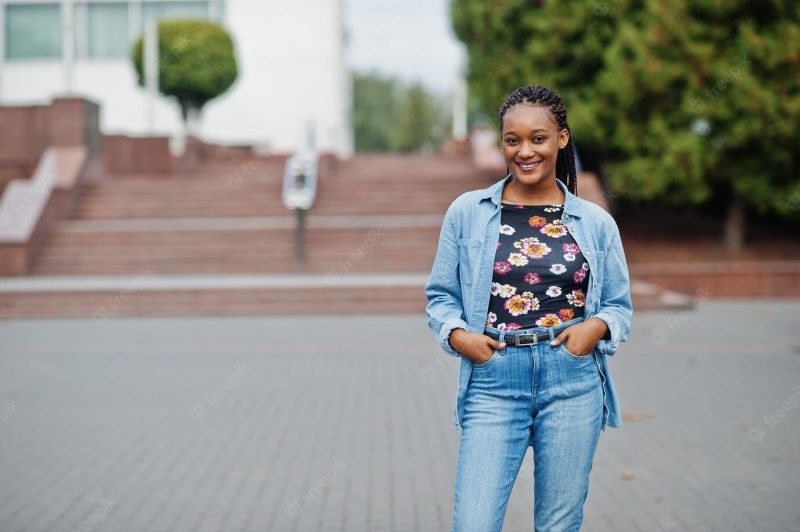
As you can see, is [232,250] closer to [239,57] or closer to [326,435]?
[326,435]

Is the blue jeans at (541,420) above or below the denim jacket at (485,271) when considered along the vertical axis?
below

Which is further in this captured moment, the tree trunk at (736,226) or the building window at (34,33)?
the building window at (34,33)

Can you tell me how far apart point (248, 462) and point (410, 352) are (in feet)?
13.9

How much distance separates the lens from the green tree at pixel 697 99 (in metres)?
16.1

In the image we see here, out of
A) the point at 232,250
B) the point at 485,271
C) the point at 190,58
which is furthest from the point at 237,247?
the point at 485,271

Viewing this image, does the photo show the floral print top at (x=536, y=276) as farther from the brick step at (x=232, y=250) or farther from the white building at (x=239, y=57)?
the white building at (x=239, y=57)

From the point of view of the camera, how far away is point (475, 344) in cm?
291

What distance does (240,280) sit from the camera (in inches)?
574

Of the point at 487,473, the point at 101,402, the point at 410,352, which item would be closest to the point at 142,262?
the point at 410,352

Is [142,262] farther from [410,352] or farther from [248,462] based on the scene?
[248,462]

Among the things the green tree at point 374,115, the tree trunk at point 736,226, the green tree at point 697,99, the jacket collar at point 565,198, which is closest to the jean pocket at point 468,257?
the jacket collar at point 565,198

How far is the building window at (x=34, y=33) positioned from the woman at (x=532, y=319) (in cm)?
3063

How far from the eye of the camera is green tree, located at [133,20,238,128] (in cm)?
2442

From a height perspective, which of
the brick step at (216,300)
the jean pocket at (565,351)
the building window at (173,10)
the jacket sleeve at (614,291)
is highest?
the building window at (173,10)
